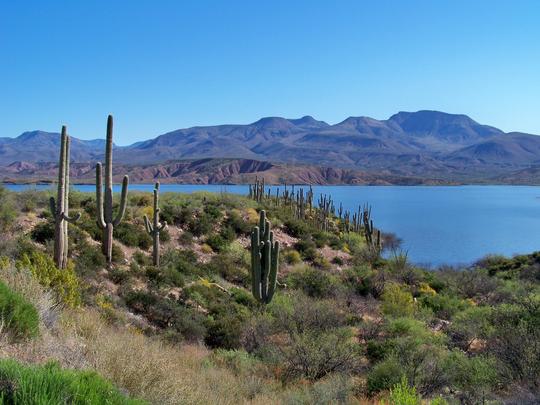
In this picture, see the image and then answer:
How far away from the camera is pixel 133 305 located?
1527 cm

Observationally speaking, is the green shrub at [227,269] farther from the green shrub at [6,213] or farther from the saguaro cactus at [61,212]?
the saguaro cactus at [61,212]

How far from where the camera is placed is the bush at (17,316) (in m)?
5.58

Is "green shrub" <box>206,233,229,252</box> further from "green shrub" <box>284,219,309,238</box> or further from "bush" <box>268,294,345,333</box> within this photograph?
"bush" <box>268,294,345,333</box>

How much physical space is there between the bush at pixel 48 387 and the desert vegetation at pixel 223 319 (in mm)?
14

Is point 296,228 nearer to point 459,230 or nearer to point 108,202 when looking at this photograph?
point 108,202

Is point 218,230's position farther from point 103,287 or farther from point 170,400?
point 170,400

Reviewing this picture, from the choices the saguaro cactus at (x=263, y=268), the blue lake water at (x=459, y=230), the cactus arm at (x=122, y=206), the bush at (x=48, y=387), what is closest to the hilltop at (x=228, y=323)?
the bush at (x=48, y=387)

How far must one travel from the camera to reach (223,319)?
14.1 meters

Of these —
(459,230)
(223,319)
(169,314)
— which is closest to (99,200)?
(169,314)

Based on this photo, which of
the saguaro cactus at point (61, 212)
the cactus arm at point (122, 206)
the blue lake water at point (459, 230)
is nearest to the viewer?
the saguaro cactus at point (61, 212)

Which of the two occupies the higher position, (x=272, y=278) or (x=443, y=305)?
(x=272, y=278)

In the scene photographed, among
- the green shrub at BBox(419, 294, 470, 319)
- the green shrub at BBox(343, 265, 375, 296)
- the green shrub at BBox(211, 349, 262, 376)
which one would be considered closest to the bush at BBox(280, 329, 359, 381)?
the green shrub at BBox(211, 349, 262, 376)

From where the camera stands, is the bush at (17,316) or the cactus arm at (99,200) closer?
the bush at (17,316)

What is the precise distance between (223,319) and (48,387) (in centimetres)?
1067
